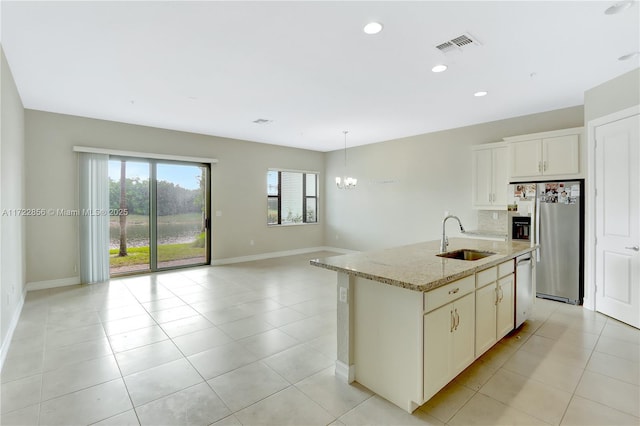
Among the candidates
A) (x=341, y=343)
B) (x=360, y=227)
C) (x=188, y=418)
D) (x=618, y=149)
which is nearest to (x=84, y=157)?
(x=188, y=418)

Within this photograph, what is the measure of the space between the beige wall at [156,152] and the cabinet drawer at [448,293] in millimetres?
5579

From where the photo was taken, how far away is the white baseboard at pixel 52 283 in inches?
191

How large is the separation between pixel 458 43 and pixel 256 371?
335 cm

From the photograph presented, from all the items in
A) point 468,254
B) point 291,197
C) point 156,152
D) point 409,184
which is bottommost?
point 468,254

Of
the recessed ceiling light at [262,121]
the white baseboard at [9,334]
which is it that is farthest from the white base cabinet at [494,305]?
the recessed ceiling light at [262,121]

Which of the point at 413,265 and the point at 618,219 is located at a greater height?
the point at 618,219

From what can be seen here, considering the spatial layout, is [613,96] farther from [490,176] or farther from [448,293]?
Answer: [448,293]

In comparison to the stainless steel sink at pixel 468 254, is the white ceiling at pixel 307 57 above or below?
above

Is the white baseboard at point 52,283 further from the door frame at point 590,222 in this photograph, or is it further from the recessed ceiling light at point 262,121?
the door frame at point 590,222

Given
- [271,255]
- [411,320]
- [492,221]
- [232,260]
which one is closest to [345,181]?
[271,255]

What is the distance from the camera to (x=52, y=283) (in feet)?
16.4

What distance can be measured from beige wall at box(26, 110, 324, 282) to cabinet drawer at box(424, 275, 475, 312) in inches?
220

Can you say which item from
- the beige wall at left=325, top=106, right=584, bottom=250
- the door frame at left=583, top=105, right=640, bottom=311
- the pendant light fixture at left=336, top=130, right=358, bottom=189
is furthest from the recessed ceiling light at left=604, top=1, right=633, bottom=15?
the pendant light fixture at left=336, top=130, right=358, bottom=189

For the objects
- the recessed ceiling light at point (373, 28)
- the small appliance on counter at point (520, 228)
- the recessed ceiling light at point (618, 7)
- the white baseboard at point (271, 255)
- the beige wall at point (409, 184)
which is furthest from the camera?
the white baseboard at point (271, 255)
